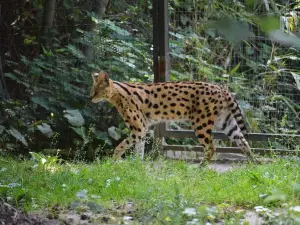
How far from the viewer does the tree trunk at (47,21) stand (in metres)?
9.37

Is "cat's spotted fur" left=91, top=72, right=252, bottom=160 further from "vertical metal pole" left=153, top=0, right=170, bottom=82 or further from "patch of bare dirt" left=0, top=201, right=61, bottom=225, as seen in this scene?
"patch of bare dirt" left=0, top=201, right=61, bottom=225

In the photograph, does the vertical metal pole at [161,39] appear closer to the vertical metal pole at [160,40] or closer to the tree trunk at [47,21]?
the vertical metal pole at [160,40]

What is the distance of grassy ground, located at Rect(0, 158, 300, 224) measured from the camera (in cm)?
405

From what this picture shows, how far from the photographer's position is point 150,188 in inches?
188

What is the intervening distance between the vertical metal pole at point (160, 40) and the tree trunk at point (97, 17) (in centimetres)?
98

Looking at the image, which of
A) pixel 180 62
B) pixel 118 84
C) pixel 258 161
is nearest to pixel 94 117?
pixel 118 84

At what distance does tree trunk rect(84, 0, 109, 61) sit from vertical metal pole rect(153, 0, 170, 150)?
98 centimetres

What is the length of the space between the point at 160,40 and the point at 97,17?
1.13m

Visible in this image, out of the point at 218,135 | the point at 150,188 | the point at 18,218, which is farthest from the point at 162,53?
the point at 18,218

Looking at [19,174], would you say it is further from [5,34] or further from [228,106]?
[5,34]

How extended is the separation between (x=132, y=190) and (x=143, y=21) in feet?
14.7

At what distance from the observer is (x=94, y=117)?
9125mm

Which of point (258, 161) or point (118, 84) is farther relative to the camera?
point (118, 84)

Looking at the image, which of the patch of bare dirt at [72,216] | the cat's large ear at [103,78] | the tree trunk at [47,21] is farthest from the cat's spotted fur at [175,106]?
the patch of bare dirt at [72,216]
